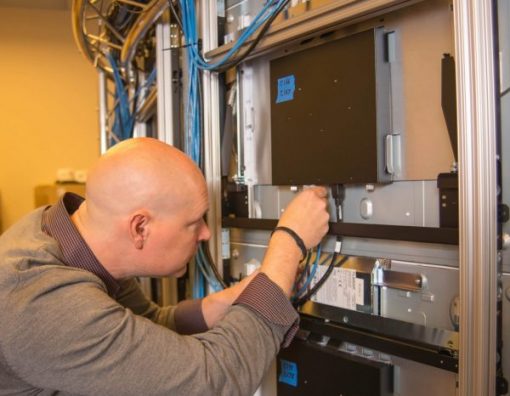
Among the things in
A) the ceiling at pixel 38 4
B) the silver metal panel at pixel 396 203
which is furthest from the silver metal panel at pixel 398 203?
the ceiling at pixel 38 4

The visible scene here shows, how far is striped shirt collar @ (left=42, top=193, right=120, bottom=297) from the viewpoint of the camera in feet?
3.04

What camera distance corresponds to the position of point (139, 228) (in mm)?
908

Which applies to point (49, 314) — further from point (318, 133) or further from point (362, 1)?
point (362, 1)

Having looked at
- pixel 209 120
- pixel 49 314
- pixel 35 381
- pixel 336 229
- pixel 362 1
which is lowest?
pixel 35 381

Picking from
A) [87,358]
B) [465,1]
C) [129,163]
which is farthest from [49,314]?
[465,1]

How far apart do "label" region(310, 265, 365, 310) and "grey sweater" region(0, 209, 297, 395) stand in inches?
9.6

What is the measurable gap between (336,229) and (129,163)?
17.9 inches

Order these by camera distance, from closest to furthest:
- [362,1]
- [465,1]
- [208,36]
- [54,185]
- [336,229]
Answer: [465,1], [362,1], [336,229], [208,36], [54,185]

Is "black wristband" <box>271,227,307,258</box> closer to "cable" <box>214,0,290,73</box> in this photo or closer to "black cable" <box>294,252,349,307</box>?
"black cable" <box>294,252,349,307</box>

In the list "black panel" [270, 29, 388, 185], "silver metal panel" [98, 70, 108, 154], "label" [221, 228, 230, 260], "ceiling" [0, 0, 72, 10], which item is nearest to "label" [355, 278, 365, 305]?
"black panel" [270, 29, 388, 185]

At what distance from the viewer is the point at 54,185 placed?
3.64 meters

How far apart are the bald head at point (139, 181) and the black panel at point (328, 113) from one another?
0.95 feet

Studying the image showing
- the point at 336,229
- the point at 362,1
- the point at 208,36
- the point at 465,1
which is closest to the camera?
the point at 465,1

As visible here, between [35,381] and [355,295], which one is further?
[355,295]
